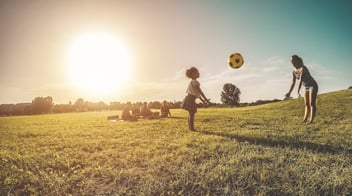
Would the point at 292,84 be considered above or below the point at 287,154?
above

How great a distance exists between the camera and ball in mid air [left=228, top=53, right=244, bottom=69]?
41.2 feet

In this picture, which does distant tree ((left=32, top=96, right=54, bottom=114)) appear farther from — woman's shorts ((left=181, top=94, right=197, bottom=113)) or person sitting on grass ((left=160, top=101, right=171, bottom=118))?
woman's shorts ((left=181, top=94, right=197, bottom=113))

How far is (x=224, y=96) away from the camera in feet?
344

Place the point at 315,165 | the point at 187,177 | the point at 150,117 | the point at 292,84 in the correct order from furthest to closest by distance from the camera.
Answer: the point at 150,117 → the point at 292,84 → the point at 315,165 → the point at 187,177

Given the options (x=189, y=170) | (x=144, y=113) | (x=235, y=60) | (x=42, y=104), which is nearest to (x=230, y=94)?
(x=42, y=104)

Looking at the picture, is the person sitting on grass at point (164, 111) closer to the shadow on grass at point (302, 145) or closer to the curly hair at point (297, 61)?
the curly hair at point (297, 61)

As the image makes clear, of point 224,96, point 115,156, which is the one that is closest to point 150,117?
point 115,156

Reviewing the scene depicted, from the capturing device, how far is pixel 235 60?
12656 millimetres

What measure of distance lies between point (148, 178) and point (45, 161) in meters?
3.11

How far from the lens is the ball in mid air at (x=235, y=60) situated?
41.2 ft

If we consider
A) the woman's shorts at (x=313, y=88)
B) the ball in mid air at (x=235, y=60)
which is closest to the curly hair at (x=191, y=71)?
the ball in mid air at (x=235, y=60)

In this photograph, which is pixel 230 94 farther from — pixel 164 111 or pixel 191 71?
pixel 191 71

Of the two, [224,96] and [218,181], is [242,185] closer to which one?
[218,181]

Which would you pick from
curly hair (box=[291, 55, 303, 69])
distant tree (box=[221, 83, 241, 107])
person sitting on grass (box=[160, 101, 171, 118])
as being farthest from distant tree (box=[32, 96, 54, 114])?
curly hair (box=[291, 55, 303, 69])
